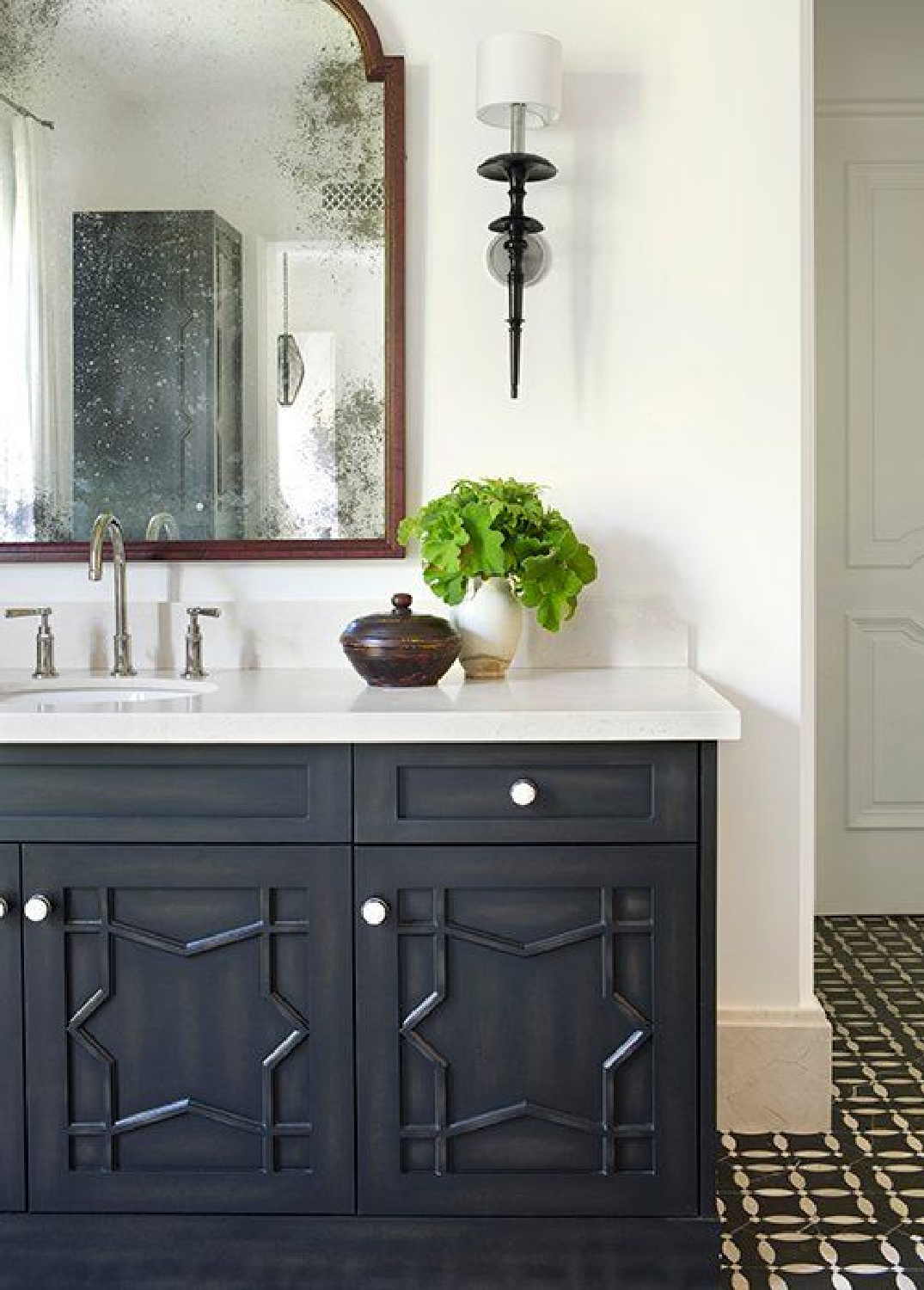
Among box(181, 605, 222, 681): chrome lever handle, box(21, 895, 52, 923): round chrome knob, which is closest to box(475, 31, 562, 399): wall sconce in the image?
box(181, 605, 222, 681): chrome lever handle

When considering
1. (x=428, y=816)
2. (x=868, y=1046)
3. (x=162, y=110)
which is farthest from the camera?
(x=868, y=1046)

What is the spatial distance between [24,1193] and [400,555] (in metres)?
1.21

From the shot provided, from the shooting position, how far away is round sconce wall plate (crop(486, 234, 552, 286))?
8.14 ft

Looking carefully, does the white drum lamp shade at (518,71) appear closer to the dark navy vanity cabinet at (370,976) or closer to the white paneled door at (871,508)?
the dark navy vanity cabinet at (370,976)

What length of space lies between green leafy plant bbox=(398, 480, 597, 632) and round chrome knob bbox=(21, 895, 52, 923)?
82cm

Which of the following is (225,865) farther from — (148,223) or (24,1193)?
(148,223)

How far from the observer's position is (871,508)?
148 inches

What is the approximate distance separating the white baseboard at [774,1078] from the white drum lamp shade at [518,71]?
66.0 inches

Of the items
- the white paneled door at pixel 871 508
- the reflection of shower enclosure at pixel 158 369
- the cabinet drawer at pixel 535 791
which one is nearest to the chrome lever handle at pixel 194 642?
the reflection of shower enclosure at pixel 158 369

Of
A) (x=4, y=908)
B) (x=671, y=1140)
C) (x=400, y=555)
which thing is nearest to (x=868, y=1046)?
(x=671, y=1140)

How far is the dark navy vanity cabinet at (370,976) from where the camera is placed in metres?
1.89

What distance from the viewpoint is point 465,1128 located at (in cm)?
191

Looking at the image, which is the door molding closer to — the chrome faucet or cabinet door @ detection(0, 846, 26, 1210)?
the chrome faucet

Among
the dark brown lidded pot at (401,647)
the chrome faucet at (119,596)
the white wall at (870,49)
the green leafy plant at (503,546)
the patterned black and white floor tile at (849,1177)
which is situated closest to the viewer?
the patterned black and white floor tile at (849,1177)
